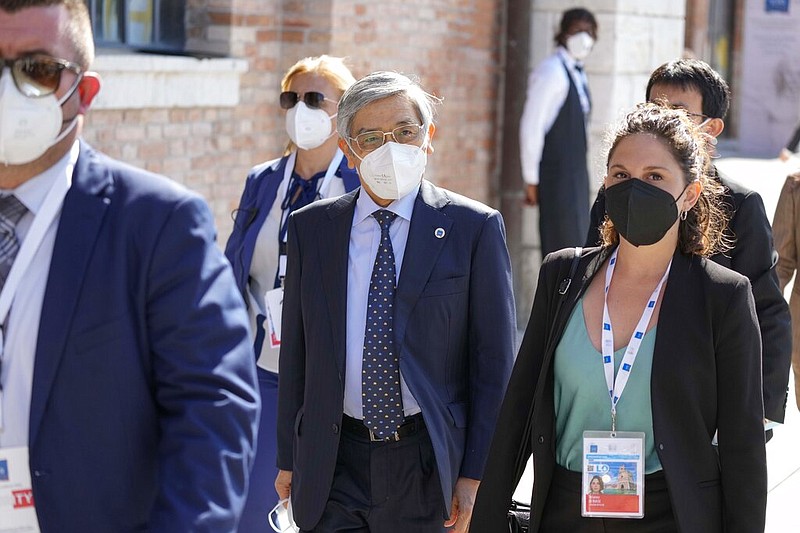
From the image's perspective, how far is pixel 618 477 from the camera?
3.36 metres

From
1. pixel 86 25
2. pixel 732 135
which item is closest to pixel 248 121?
pixel 86 25

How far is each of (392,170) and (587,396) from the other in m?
0.91

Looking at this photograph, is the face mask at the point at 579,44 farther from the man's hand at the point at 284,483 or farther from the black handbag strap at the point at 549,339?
the black handbag strap at the point at 549,339

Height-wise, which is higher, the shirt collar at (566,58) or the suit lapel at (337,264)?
the shirt collar at (566,58)

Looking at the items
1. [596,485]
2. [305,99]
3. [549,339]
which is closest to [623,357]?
[549,339]

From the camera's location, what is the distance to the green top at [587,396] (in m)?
3.39

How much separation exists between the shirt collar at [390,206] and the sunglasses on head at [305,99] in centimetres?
136

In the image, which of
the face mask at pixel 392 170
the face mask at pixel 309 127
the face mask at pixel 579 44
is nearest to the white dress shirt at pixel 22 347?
the face mask at pixel 392 170

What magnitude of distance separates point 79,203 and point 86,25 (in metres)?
0.38

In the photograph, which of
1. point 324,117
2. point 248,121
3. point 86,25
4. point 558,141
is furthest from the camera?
point 558,141

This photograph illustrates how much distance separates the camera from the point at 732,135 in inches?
1058

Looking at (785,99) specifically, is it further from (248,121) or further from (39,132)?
(39,132)

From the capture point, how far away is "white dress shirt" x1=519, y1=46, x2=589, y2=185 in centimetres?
955

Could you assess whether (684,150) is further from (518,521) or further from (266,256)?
(266,256)
